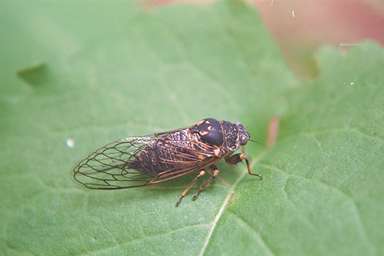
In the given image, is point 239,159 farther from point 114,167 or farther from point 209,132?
point 114,167

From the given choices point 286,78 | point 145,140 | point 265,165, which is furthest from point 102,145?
point 286,78

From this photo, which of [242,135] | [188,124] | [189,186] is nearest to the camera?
[189,186]

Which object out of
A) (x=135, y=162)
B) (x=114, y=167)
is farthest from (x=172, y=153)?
(x=114, y=167)

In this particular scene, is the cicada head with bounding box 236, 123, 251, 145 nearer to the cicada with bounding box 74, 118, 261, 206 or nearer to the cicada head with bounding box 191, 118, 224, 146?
the cicada with bounding box 74, 118, 261, 206

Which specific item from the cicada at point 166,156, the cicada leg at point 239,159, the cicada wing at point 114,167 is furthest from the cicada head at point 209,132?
the cicada wing at point 114,167

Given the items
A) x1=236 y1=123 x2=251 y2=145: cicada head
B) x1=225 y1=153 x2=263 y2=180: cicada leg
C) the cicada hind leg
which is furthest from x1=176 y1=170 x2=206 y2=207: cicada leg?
x1=236 y1=123 x2=251 y2=145: cicada head

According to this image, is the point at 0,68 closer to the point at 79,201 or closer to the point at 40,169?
the point at 40,169
